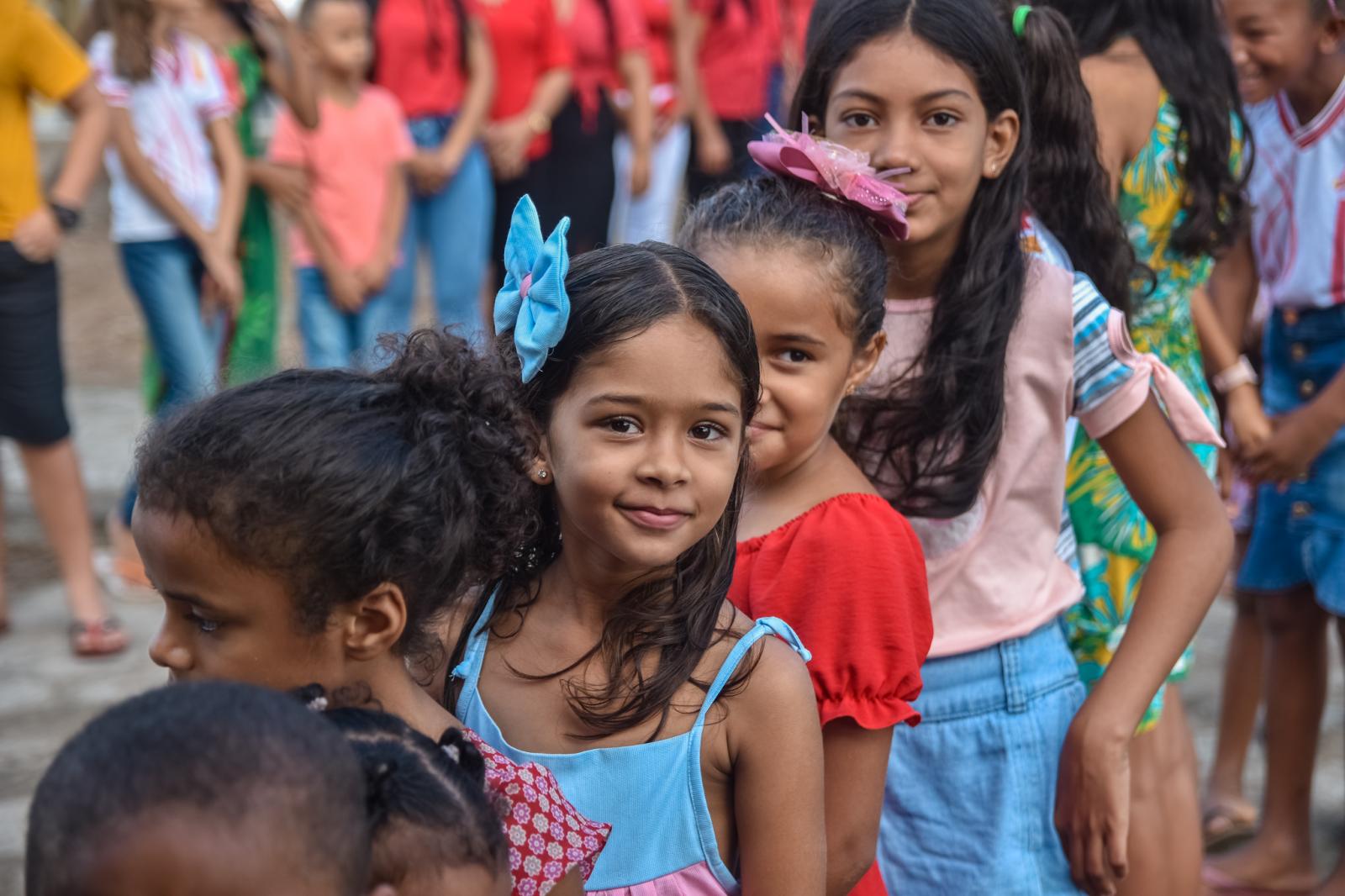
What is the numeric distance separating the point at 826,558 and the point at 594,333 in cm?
41

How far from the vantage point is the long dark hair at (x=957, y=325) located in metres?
2.07

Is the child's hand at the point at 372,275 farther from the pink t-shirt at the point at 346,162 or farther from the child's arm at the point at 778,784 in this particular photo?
the child's arm at the point at 778,784

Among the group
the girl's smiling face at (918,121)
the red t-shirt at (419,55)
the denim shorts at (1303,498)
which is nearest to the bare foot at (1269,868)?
the denim shorts at (1303,498)

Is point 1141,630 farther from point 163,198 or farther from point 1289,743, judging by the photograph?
point 163,198

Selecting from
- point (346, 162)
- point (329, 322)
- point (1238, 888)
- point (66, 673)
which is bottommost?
point (66, 673)

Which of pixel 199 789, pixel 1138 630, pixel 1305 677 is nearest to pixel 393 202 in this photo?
pixel 1305 677

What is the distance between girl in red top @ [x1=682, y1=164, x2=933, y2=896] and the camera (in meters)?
1.77

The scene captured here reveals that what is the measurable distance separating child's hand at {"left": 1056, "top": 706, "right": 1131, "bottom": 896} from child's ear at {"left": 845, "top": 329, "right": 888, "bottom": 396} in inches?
22.4

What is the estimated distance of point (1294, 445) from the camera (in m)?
3.15

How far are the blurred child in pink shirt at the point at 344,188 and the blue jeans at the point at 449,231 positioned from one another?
150 mm

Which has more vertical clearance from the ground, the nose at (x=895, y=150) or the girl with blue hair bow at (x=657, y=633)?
the nose at (x=895, y=150)

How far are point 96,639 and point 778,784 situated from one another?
3.41 metres

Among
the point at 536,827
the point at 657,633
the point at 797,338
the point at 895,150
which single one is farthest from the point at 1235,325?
the point at 536,827

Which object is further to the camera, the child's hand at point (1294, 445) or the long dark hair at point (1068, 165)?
the child's hand at point (1294, 445)
